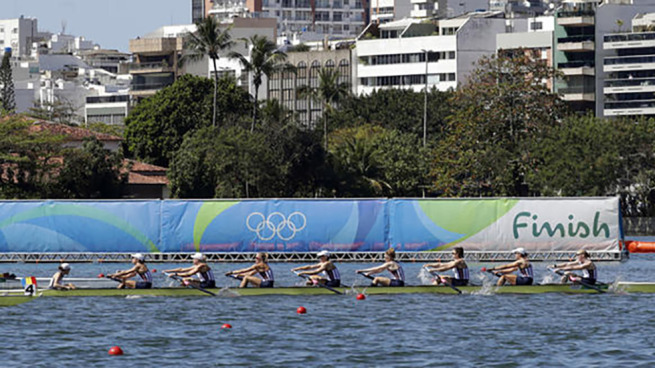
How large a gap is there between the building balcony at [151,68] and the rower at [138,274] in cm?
13976

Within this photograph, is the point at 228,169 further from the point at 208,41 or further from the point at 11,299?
the point at 11,299

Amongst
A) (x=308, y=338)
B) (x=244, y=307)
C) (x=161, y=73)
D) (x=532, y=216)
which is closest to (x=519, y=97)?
(x=532, y=216)

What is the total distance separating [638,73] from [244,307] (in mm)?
106449

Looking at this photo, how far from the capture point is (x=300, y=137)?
10738 cm

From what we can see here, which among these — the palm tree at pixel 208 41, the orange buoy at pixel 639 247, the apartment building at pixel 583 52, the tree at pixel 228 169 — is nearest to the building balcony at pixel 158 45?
the apartment building at pixel 583 52

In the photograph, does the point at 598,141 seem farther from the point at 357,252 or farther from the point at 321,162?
the point at 357,252

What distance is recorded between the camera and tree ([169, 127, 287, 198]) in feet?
334

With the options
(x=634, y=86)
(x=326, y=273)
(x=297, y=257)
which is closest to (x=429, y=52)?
(x=634, y=86)

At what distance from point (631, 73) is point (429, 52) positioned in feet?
84.2

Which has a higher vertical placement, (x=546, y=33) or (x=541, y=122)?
(x=546, y=33)

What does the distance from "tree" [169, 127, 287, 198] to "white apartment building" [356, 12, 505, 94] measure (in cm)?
5498

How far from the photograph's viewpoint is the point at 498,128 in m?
105

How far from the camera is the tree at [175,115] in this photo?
124 meters

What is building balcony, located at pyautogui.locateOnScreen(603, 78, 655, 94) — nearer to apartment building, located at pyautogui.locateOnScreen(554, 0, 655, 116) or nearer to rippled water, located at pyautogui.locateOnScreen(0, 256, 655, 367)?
apartment building, located at pyautogui.locateOnScreen(554, 0, 655, 116)
